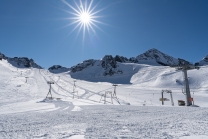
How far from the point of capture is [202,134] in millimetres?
4574

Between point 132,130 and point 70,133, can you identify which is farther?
point 132,130

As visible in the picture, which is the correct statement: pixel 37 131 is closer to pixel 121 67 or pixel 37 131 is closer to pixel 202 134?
pixel 202 134

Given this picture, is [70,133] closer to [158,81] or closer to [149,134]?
Result: [149,134]

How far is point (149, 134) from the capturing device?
4.60 m

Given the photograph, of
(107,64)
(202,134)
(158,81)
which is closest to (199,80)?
(158,81)

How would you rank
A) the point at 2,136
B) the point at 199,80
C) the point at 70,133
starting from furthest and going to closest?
the point at 199,80 < the point at 70,133 < the point at 2,136

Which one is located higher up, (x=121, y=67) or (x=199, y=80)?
(x=121, y=67)

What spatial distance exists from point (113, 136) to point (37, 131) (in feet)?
7.63

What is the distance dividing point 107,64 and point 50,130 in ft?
453

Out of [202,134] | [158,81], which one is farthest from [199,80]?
[202,134]

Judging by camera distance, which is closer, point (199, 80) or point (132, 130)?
point (132, 130)

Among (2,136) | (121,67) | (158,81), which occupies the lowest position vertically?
(2,136)

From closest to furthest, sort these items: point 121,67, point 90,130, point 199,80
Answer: point 90,130 < point 199,80 < point 121,67

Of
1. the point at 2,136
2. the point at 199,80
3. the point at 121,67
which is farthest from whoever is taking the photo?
the point at 121,67
